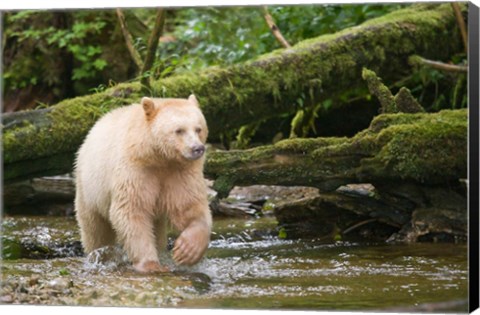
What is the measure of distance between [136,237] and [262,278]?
33.0 inches

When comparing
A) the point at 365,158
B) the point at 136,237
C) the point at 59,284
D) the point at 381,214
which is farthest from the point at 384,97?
the point at 59,284

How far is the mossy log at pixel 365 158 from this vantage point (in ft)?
21.1

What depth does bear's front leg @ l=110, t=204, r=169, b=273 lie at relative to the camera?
230 inches

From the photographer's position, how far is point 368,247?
266 inches

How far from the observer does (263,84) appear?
7.74 meters

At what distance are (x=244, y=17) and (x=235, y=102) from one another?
5.44 feet

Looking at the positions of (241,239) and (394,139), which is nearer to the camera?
(394,139)

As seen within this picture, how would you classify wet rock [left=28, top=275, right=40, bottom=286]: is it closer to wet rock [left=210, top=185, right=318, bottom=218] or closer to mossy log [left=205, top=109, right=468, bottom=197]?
mossy log [left=205, top=109, right=468, bottom=197]

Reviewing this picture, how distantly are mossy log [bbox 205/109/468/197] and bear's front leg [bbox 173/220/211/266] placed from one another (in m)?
1.22

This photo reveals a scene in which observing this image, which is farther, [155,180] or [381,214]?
[381,214]

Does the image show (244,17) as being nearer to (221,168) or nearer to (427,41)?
(427,41)

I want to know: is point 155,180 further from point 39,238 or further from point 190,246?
point 39,238

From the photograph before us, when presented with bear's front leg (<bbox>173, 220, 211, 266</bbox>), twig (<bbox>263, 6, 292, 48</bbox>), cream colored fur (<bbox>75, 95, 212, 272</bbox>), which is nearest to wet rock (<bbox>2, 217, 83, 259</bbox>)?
cream colored fur (<bbox>75, 95, 212, 272</bbox>)

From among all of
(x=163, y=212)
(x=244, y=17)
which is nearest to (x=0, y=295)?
(x=163, y=212)
